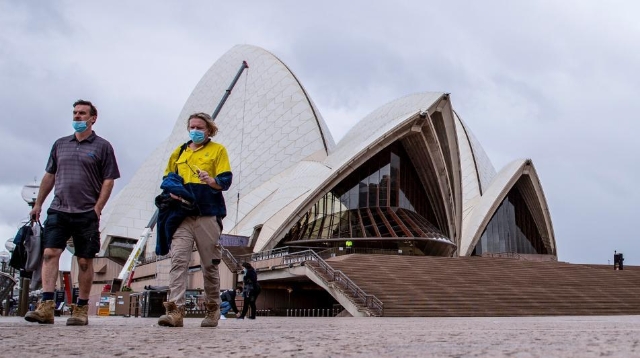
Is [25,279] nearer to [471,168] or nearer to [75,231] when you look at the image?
[75,231]

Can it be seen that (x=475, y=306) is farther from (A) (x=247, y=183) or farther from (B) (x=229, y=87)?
(B) (x=229, y=87)

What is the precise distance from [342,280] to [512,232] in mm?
26503

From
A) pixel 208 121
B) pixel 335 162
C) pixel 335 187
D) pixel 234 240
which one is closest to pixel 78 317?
pixel 208 121

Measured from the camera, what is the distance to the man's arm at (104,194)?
16.9ft

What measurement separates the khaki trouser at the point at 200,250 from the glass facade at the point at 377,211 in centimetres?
2442

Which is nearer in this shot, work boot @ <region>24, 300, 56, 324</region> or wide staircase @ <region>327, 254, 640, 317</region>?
work boot @ <region>24, 300, 56, 324</region>

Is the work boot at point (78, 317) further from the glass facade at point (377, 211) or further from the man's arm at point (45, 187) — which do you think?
the glass facade at point (377, 211)

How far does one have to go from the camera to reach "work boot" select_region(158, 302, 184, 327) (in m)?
4.47

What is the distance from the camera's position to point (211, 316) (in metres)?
4.86

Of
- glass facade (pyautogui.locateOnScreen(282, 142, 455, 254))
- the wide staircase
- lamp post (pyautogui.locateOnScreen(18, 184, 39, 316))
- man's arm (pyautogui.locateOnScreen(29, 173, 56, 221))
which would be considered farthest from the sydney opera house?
man's arm (pyautogui.locateOnScreen(29, 173, 56, 221))

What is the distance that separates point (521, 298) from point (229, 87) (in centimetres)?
2894

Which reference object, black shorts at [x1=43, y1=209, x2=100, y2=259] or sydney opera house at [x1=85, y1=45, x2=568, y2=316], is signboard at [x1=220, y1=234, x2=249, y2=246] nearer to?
sydney opera house at [x1=85, y1=45, x2=568, y2=316]

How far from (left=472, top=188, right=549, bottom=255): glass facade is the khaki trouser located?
3508cm

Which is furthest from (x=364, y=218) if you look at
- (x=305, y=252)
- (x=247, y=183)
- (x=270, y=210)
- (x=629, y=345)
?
(x=629, y=345)
